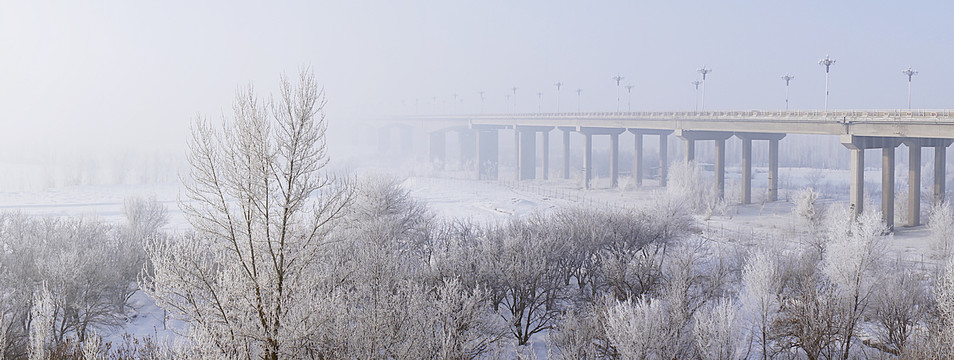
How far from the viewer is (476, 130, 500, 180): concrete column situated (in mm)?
100250

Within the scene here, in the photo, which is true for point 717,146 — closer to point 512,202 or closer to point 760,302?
point 512,202

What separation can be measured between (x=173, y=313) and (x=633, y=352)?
35.8ft

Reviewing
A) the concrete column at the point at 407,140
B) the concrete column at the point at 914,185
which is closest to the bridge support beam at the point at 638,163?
the concrete column at the point at 914,185

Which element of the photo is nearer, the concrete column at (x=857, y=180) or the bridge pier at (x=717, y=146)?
the concrete column at (x=857, y=180)

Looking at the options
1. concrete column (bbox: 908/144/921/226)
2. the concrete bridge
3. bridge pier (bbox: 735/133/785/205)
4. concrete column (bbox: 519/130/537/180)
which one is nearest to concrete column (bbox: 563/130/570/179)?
the concrete bridge

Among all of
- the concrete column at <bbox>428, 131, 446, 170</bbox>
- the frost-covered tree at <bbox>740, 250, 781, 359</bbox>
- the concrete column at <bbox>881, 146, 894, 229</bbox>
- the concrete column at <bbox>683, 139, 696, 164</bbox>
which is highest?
the concrete column at <bbox>428, 131, 446, 170</bbox>

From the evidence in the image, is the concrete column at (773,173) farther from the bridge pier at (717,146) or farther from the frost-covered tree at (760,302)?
the frost-covered tree at (760,302)

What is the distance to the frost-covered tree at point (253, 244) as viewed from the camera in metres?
12.1

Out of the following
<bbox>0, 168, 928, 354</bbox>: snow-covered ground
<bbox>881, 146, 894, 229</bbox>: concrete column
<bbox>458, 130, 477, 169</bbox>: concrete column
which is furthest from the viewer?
<bbox>458, 130, 477, 169</bbox>: concrete column

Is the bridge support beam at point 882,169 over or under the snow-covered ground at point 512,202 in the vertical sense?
over

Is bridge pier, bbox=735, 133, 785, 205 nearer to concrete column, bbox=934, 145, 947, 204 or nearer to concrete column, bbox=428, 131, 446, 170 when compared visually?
concrete column, bbox=934, 145, 947, 204

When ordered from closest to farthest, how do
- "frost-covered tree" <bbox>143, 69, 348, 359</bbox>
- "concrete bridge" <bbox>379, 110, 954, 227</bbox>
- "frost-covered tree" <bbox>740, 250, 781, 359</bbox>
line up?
"frost-covered tree" <bbox>143, 69, 348, 359</bbox>
"frost-covered tree" <bbox>740, 250, 781, 359</bbox>
"concrete bridge" <bbox>379, 110, 954, 227</bbox>

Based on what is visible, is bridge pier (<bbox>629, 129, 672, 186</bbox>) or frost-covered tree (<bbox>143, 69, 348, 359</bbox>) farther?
bridge pier (<bbox>629, 129, 672, 186</bbox>)

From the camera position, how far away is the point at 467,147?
387ft
